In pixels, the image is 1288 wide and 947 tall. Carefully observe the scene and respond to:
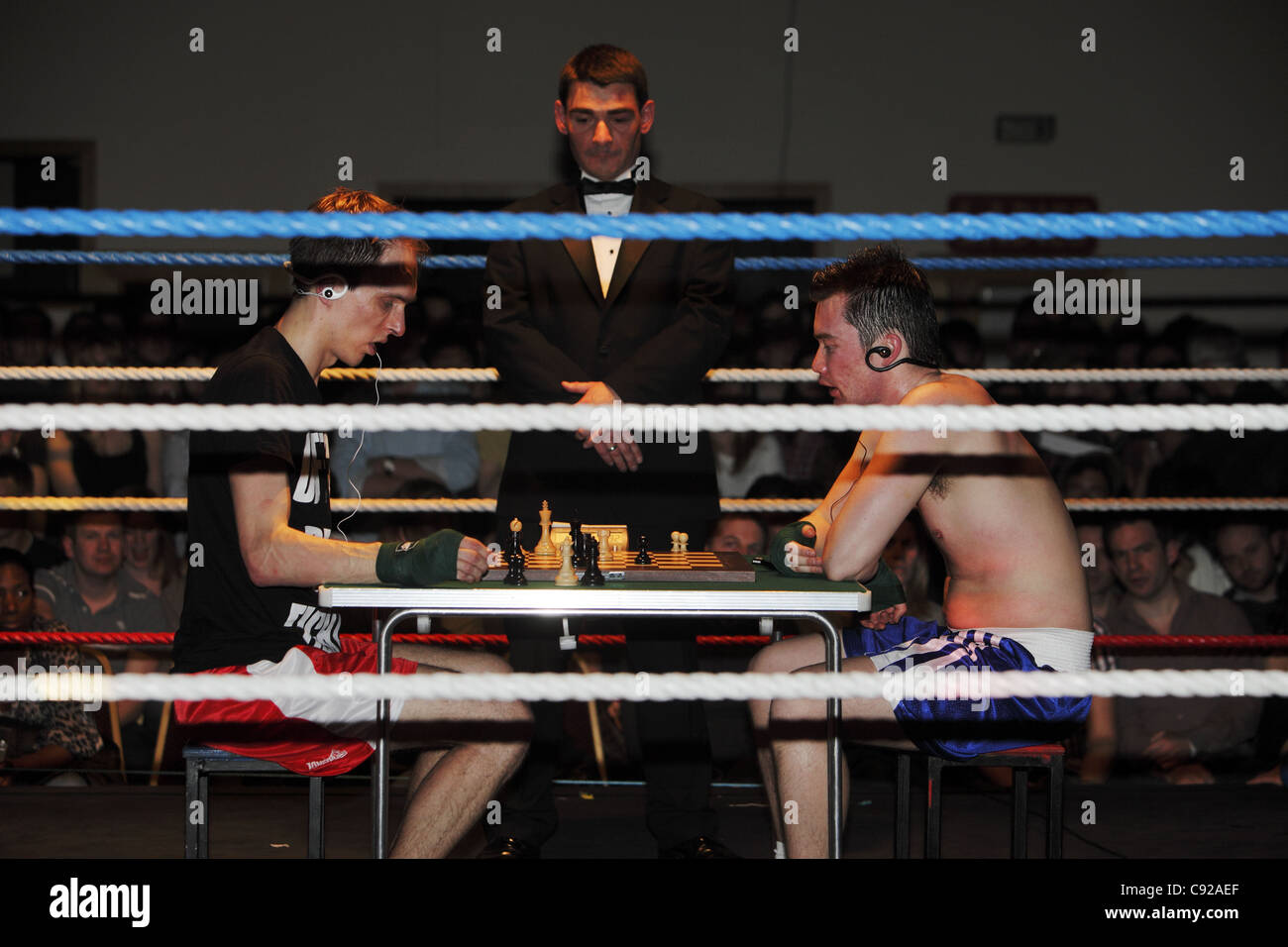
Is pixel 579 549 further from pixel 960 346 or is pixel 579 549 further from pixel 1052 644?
pixel 960 346

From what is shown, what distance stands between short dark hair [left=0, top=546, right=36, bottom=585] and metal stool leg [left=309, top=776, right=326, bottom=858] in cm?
152

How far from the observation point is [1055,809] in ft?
5.78

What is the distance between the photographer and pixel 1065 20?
4.86 metres

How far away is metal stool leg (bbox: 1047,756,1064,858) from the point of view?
174cm

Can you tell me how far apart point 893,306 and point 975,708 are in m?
0.63

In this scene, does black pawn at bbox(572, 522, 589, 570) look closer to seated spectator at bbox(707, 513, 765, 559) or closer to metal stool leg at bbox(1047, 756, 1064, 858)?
metal stool leg at bbox(1047, 756, 1064, 858)

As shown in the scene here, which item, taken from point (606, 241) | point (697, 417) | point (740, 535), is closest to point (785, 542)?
point (697, 417)

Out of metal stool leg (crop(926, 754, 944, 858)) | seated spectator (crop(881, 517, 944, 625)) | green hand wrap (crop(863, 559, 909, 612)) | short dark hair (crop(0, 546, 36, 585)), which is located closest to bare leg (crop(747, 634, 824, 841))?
green hand wrap (crop(863, 559, 909, 612))

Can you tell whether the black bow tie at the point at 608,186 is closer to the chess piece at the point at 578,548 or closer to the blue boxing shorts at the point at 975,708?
the chess piece at the point at 578,548

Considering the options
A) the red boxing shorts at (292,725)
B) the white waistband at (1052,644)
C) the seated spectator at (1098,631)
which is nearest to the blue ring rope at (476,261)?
the seated spectator at (1098,631)
